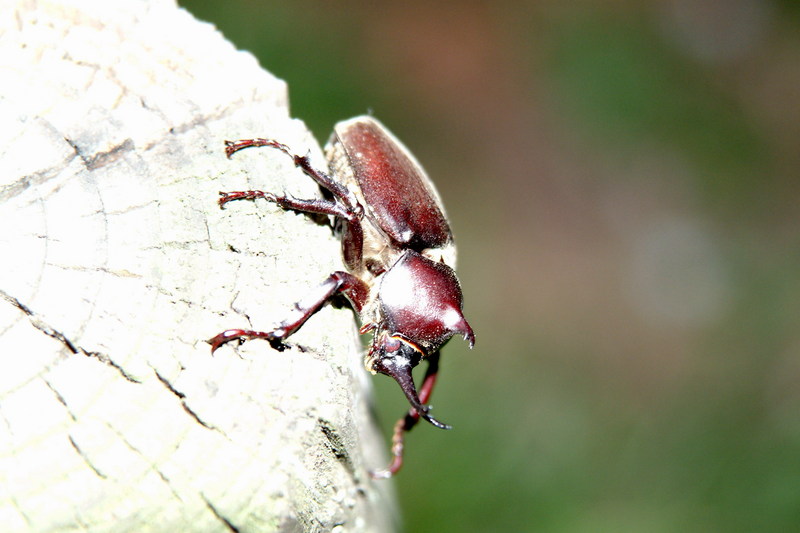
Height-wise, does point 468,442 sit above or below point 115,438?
above

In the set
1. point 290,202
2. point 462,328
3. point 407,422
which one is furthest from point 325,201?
point 407,422

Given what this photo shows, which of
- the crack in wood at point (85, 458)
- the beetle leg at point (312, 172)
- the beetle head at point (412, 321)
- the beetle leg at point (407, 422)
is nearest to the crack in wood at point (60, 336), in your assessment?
the crack in wood at point (85, 458)

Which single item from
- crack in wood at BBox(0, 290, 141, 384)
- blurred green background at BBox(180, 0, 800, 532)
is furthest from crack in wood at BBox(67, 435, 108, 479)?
blurred green background at BBox(180, 0, 800, 532)

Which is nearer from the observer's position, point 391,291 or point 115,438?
point 115,438

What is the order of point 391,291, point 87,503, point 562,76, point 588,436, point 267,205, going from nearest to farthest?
point 87,503 < point 267,205 < point 391,291 < point 588,436 < point 562,76

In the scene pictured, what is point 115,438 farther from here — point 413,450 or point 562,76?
point 562,76

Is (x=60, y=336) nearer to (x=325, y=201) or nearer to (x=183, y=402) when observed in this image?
(x=183, y=402)

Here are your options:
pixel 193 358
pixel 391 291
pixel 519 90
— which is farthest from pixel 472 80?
pixel 193 358

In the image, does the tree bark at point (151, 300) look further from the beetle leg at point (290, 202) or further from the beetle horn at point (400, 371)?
the beetle horn at point (400, 371)
